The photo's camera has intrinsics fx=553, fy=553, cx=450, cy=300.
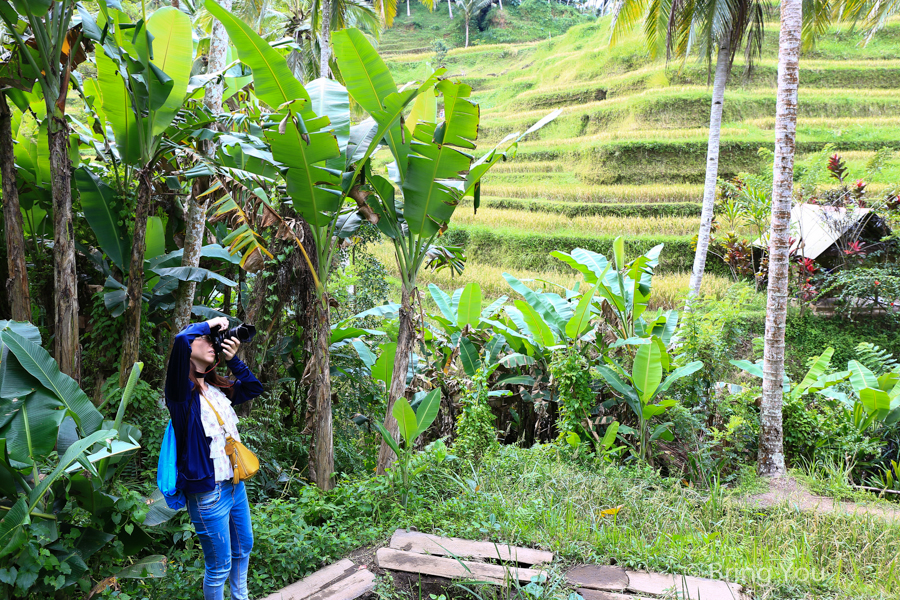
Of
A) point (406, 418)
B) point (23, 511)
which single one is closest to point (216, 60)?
point (406, 418)

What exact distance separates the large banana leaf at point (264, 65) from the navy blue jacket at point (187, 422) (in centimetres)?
142

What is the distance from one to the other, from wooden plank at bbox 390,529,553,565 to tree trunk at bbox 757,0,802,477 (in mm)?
2552

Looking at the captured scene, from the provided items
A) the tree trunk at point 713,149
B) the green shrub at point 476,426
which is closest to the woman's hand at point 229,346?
the green shrub at point 476,426

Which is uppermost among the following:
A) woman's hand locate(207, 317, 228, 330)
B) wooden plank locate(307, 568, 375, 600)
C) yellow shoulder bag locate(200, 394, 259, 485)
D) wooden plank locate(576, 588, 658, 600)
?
woman's hand locate(207, 317, 228, 330)

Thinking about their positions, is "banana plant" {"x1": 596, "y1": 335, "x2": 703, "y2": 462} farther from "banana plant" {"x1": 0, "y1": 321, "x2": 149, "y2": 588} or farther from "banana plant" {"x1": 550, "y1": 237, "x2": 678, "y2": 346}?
"banana plant" {"x1": 0, "y1": 321, "x2": 149, "y2": 588}

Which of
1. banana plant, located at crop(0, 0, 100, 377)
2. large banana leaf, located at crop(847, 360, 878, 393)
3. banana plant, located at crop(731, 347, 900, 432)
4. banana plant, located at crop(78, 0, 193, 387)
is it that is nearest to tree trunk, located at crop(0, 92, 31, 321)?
banana plant, located at crop(0, 0, 100, 377)

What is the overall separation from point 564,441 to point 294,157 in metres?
2.83

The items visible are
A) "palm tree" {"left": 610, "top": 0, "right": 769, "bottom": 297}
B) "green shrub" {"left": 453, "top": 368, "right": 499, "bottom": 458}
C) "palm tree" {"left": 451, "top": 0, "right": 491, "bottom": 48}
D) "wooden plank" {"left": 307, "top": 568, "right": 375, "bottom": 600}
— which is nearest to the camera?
"wooden plank" {"left": 307, "top": 568, "right": 375, "bottom": 600}

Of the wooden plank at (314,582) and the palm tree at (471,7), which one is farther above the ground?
the palm tree at (471,7)

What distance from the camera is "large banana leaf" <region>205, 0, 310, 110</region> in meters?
2.74

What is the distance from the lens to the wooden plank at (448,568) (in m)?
2.49

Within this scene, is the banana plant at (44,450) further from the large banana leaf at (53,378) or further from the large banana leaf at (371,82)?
the large banana leaf at (371,82)

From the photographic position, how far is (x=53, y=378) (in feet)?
7.50

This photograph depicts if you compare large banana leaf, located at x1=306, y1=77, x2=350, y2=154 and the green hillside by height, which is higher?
the green hillside
